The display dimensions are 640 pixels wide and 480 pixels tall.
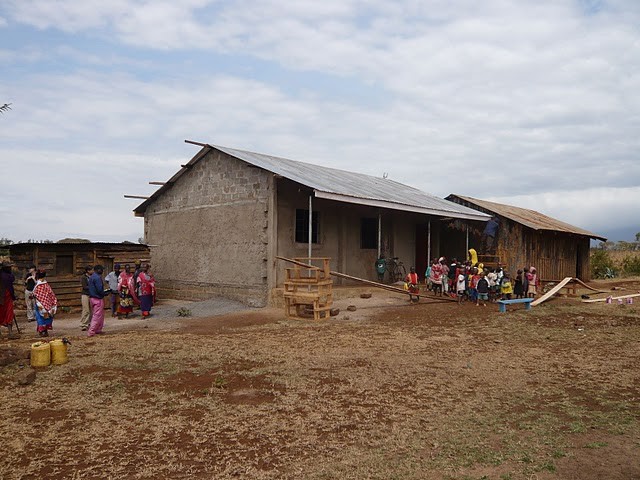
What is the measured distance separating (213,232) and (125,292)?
376cm

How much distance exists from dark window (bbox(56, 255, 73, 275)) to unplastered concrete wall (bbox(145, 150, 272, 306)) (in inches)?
134

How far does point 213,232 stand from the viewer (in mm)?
16984

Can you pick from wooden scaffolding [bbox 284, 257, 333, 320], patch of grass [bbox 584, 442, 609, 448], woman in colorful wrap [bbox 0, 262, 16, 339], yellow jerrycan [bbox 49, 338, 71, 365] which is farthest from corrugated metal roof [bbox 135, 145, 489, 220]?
patch of grass [bbox 584, 442, 609, 448]

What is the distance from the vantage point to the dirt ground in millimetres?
4375

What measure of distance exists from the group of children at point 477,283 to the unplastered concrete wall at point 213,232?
19.2ft

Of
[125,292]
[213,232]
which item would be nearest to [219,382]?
[125,292]

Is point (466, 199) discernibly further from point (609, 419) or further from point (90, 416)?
point (90, 416)

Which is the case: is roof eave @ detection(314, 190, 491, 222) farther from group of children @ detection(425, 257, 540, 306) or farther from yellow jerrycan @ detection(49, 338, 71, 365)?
yellow jerrycan @ detection(49, 338, 71, 365)

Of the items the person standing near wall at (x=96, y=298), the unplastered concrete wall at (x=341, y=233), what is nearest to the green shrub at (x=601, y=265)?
the unplastered concrete wall at (x=341, y=233)

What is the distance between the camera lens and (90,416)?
5605mm

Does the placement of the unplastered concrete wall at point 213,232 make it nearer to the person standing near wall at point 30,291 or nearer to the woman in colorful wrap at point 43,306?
the person standing near wall at point 30,291

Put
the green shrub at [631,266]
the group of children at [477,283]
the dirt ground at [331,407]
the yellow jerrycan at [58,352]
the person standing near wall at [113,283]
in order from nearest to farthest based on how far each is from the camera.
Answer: the dirt ground at [331,407]
the yellow jerrycan at [58,352]
the person standing near wall at [113,283]
the group of children at [477,283]
the green shrub at [631,266]

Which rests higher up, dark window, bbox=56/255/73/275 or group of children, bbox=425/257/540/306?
dark window, bbox=56/255/73/275

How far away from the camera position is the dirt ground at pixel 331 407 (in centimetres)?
438
